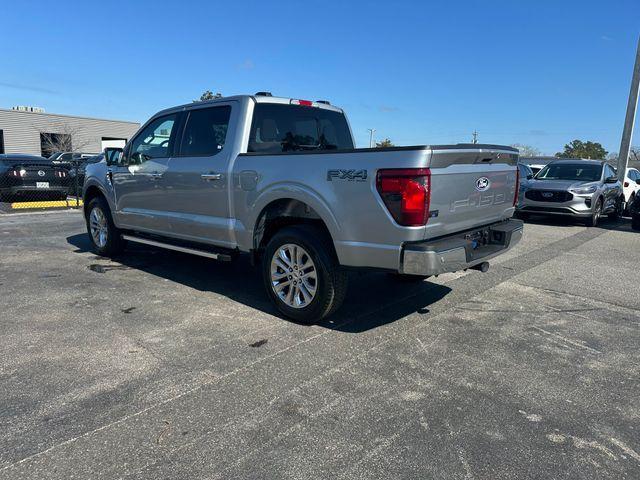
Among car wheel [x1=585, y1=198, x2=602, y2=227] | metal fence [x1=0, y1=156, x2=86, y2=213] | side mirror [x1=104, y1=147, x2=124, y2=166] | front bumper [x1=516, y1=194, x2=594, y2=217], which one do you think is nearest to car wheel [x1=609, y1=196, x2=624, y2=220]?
car wheel [x1=585, y1=198, x2=602, y2=227]

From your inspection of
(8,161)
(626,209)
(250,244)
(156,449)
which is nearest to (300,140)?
(250,244)

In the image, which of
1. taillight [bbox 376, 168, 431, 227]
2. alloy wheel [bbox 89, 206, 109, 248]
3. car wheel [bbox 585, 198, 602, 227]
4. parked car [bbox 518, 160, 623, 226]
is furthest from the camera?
car wheel [bbox 585, 198, 602, 227]

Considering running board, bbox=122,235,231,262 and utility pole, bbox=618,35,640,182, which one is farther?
utility pole, bbox=618,35,640,182

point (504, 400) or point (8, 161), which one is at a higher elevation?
point (8, 161)

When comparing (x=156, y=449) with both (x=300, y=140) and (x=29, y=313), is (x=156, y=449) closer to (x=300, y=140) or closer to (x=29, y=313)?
(x=29, y=313)

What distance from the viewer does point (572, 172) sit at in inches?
484

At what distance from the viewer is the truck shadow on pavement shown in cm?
461

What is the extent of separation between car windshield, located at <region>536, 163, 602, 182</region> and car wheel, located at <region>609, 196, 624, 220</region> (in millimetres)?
1248

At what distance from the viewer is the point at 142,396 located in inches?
121

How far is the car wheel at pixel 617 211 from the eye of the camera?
41.3 ft

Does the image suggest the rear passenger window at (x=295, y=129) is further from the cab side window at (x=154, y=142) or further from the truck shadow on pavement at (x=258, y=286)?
the truck shadow on pavement at (x=258, y=286)

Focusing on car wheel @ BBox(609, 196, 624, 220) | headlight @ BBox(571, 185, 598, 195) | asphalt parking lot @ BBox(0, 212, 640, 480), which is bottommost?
asphalt parking lot @ BBox(0, 212, 640, 480)

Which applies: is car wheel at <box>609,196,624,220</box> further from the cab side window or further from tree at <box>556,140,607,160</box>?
tree at <box>556,140,607,160</box>

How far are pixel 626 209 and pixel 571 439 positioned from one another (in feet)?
44.8
